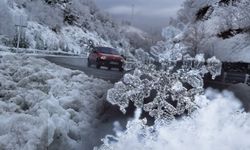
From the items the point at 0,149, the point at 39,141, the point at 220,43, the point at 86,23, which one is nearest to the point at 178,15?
the point at 220,43

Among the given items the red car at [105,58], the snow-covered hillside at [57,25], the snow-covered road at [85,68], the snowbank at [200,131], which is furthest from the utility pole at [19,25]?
the snowbank at [200,131]

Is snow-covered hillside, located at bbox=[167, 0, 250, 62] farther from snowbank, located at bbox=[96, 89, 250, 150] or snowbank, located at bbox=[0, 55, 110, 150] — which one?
snowbank, located at bbox=[0, 55, 110, 150]

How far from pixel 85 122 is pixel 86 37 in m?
1.06

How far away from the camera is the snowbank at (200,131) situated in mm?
4359

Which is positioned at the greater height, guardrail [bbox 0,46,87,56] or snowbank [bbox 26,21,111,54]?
snowbank [bbox 26,21,111,54]

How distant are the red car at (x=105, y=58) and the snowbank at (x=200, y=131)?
2.04ft

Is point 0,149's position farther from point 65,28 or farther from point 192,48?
point 192,48

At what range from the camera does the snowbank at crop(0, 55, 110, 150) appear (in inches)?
164

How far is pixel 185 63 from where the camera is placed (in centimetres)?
454

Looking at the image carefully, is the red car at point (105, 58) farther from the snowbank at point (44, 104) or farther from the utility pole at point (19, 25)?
the utility pole at point (19, 25)

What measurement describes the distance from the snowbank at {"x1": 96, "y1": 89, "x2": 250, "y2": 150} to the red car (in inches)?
A: 24.5

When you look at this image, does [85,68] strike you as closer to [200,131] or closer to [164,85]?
[164,85]

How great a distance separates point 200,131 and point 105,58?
126 centimetres

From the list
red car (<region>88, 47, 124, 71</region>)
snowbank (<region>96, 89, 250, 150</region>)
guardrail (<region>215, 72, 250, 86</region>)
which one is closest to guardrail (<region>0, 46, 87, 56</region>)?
red car (<region>88, 47, 124, 71</region>)
